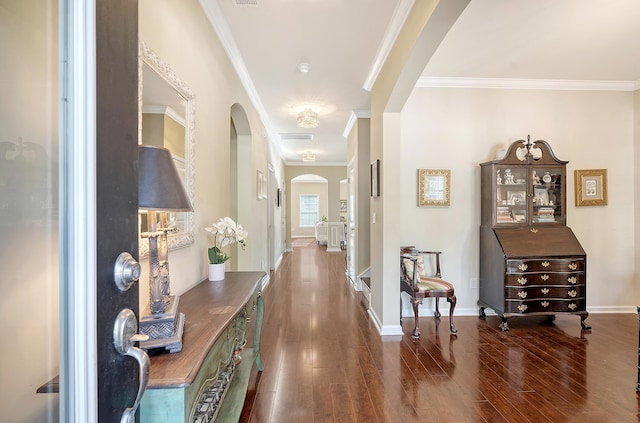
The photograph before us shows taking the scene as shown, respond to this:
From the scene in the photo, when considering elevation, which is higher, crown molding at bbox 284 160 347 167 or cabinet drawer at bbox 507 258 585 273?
crown molding at bbox 284 160 347 167

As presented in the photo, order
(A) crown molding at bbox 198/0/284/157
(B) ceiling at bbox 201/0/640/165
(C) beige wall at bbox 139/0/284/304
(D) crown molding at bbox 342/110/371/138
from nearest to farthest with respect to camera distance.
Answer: (C) beige wall at bbox 139/0/284/304 < (A) crown molding at bbox 198/0/284/157 < (B) ceiling at bbox 201/0/640/165 < (D) crown molding at bbox 342/110/371/138

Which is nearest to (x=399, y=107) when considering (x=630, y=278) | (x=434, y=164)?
(x=434, y=164)

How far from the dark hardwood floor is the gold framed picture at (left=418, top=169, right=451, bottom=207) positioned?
4.74ft

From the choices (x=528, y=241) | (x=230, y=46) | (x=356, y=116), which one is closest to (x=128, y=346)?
(x=230, y=46)

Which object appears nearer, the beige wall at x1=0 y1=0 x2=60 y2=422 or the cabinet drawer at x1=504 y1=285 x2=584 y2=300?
the beige wall at x1=0 y1=0 x2=60 y2=422

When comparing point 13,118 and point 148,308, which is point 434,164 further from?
point 13,118

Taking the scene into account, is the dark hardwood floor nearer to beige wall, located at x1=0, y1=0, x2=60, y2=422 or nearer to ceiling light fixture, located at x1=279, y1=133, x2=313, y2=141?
beige wall, located at x1=0, y1=0, x2=60, y2=422

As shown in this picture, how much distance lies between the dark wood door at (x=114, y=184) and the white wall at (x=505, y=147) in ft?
11.2

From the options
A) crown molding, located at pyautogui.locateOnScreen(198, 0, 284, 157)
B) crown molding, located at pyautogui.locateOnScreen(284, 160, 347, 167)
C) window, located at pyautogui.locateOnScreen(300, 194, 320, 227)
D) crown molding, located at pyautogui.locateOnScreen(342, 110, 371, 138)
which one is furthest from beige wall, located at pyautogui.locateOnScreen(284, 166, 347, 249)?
crown molding, located at pyautogui.locateOnScreen(198, 0, 284, 157)

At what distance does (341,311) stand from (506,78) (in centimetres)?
355

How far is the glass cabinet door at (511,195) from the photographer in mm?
3504

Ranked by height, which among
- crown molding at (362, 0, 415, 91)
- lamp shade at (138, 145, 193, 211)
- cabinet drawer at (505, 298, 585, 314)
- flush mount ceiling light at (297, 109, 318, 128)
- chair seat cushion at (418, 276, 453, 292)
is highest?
crown molding at (362, 0, 415, 91)

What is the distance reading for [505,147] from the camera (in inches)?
148

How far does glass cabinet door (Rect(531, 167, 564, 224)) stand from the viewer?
3.55 metres
